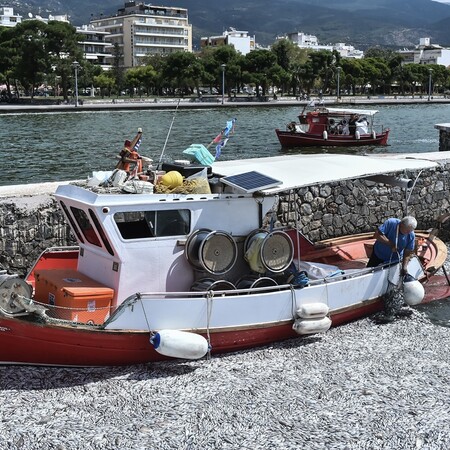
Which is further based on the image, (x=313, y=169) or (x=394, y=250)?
(x=394, y=250)

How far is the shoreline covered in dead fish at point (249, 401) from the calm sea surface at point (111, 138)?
1862 centimetres

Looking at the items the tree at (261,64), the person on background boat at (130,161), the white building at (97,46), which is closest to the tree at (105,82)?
the tree at (261,64)

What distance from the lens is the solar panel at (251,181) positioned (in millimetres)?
9578

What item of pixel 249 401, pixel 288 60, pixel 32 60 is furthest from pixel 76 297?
pixel 288 60

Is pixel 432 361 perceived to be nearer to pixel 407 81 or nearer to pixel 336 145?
pixel 336 145

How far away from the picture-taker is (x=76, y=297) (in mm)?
8781

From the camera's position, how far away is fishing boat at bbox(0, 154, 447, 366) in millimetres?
8555

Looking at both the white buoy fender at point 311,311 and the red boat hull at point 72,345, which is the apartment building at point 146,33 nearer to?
the white buoy fender at point 311,311

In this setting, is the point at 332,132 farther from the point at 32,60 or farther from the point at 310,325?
the point at 32,60

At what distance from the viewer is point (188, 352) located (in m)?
8.73

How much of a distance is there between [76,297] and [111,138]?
3796cm

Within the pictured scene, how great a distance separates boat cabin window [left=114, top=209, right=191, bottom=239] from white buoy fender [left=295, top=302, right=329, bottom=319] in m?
1.93

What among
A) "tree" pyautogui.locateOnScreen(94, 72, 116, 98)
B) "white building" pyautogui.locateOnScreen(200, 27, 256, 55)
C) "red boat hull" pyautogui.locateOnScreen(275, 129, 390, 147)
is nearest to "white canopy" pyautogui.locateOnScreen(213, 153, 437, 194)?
"red boat hull" pyautogui.locateOnScreen(275, 129, 390, 147)

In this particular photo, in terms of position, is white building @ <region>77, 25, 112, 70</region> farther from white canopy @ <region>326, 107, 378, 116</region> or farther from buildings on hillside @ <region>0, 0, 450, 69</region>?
white canopy @ <region>326, 107, 378, 116</region>
